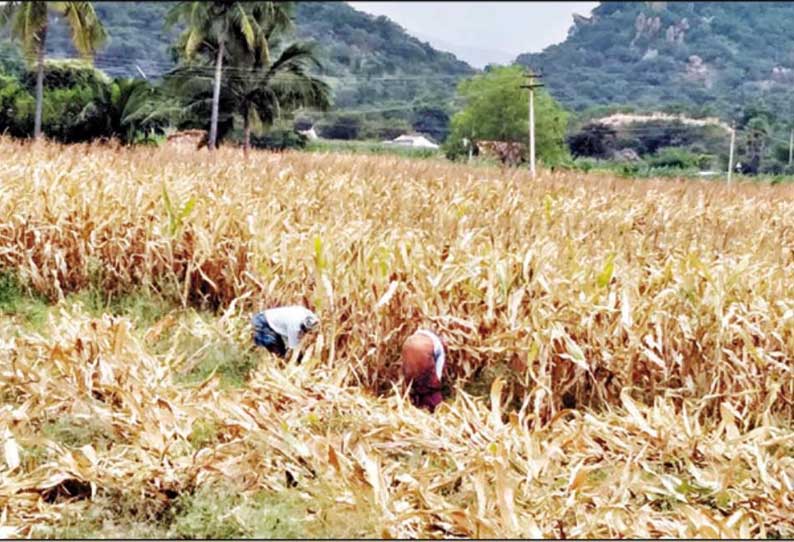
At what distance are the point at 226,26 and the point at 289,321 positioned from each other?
20.1m

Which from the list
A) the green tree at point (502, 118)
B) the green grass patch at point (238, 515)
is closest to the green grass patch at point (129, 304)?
the green grass patch at point (238, 515)

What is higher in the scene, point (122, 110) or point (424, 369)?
point (122, 110)

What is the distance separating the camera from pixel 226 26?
23.0 m

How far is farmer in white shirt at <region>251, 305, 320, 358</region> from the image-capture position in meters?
4.69

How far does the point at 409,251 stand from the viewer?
5172 mm

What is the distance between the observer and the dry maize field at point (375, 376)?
3.00 meters

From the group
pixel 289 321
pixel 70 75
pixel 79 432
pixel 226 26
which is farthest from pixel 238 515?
pixel 70 75

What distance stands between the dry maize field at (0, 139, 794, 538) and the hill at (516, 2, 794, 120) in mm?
1744

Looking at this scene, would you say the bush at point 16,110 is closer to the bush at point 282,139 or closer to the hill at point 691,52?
the bush at point 282,139

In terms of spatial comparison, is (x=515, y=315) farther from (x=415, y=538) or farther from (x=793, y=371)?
(x=415, y=538)

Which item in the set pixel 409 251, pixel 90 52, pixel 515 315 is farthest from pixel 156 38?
pixel 515 315

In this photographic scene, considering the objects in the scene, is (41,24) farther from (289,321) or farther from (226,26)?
Result: (289,321)

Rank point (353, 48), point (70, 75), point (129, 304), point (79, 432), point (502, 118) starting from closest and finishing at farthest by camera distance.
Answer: point (79, 432), point (129, 304), point (353, 48), point (70, 75), point (502, 118)

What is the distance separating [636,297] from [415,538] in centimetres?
230
